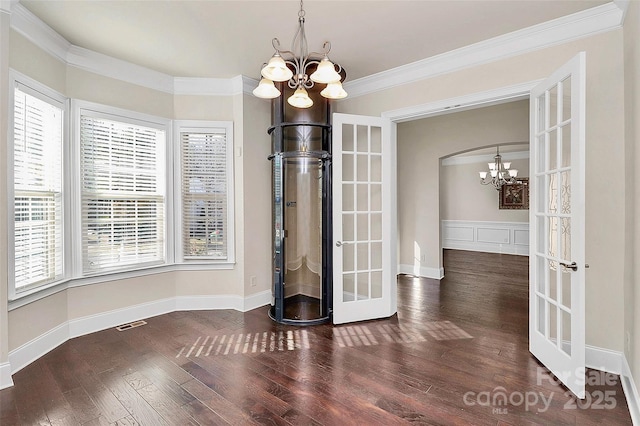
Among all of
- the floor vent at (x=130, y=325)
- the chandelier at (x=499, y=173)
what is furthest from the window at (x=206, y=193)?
the chandelier at (x=499, y=173)

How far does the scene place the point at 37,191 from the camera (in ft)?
9.26

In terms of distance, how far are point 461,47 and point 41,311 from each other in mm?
4579

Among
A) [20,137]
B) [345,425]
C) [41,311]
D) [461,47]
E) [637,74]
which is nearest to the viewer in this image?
[345,425]

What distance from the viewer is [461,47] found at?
3.13 meters

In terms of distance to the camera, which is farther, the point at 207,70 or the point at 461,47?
the point at 207,70

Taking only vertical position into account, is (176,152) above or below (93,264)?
above

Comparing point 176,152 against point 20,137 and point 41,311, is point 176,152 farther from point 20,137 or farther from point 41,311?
point 41,311

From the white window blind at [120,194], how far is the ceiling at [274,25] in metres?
0.82

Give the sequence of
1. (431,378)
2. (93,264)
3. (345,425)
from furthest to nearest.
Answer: (93,264), (431,378), (345,425)

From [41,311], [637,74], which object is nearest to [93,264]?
[41,311]

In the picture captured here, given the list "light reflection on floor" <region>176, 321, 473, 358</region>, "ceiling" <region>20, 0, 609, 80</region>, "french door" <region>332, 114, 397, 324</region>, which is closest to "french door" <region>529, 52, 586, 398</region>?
"ceiling" <region>20, 0, 609, 80</region>

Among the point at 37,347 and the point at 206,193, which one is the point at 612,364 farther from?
the point at 37,347

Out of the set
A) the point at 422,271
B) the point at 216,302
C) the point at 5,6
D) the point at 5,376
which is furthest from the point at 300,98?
the point at 422,271

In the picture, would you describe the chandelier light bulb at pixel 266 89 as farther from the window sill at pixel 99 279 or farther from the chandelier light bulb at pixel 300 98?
the window sill at pixel 99 279
